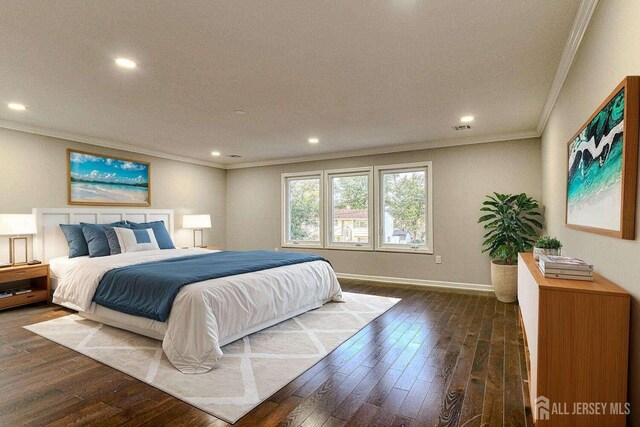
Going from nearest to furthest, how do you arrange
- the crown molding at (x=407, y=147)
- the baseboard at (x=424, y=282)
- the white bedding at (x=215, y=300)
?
the white bedding at (x=215, y=300), the crown molding at (x=407, y=147), the baseboard at (x=424, y=282)

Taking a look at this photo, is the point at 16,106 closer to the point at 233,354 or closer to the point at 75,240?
the point at 75,240

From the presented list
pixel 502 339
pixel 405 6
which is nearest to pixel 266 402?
pixel 502 339

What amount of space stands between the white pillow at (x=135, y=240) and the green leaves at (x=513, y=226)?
15.6 ft

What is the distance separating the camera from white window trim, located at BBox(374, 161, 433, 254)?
5566mm

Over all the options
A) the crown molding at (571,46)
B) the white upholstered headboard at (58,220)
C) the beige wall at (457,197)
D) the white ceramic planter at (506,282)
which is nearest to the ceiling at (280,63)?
the crown molding at (571,46)

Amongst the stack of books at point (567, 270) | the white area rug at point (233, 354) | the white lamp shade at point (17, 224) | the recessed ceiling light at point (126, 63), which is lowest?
the white area rug at point (233, 354)

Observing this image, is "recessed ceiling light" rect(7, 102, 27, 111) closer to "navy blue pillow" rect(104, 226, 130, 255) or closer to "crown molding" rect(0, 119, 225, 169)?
"crown molding" rect(0, 119, 225, 169)

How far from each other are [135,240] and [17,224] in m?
1.28

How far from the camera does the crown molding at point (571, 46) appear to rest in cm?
194

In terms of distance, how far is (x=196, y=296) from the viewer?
8.98 feet

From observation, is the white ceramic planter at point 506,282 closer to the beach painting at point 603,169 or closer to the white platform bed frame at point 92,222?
the beach painting at point 603,169

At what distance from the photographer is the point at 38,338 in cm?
325

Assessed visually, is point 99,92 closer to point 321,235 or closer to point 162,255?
point 162,255

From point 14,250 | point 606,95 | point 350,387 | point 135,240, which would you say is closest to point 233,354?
point 350,387
